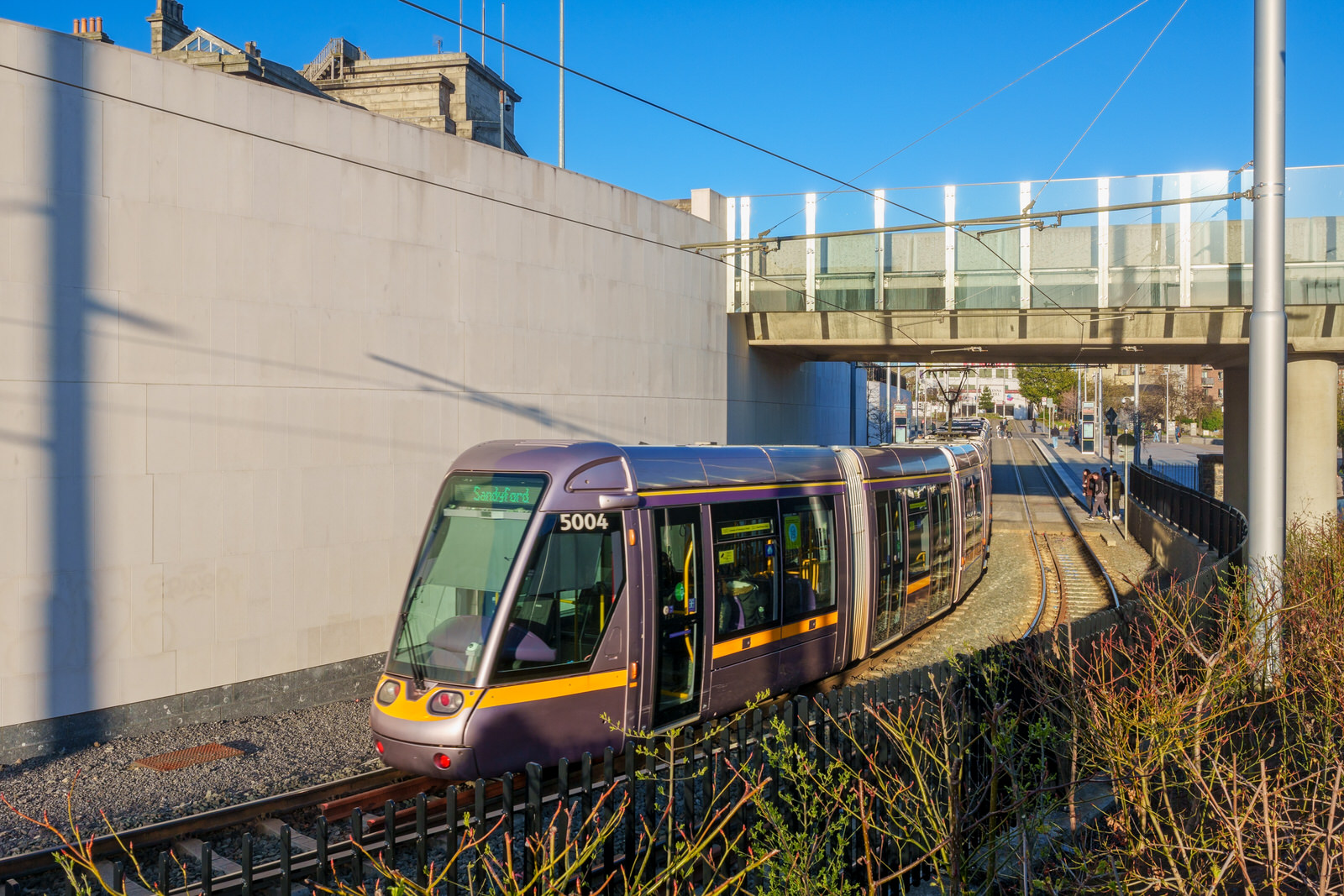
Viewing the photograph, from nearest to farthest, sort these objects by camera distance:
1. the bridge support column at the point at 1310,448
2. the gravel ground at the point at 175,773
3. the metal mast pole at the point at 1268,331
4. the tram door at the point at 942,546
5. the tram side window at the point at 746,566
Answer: the gravel ground at the point at 175,773 → the metal mast pole at the point at 1268,331 → the tram side window at the point at 746,566 → the tram door at the point at 942,546 → the bridge support column at the point at 1310,448

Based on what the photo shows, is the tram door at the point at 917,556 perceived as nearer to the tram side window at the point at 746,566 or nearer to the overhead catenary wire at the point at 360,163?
the tram side window at the point at 746,566

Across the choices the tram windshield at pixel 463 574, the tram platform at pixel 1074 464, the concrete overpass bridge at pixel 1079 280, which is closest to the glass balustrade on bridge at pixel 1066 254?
the concrete overpass bridge at pixel 1079 280

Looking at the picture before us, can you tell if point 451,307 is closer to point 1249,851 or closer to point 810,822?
point 810,822

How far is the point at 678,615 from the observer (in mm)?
8375

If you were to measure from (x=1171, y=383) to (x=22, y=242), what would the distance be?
118m

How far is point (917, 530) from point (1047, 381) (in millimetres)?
91752

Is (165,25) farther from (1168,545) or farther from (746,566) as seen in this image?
(1168,545)

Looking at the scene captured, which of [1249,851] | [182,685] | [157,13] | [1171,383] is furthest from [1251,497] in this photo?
[1171,383]

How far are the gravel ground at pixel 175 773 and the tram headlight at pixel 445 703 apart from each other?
1919mm

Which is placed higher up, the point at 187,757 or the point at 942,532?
the point at 942,532

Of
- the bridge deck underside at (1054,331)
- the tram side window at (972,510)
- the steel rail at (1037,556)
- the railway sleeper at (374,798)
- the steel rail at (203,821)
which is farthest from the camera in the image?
the bridge deck underside at (1054,331)

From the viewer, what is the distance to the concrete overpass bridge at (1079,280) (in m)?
17.6

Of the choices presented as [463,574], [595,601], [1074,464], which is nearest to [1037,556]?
[595,601]

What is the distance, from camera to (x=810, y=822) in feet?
17.4
